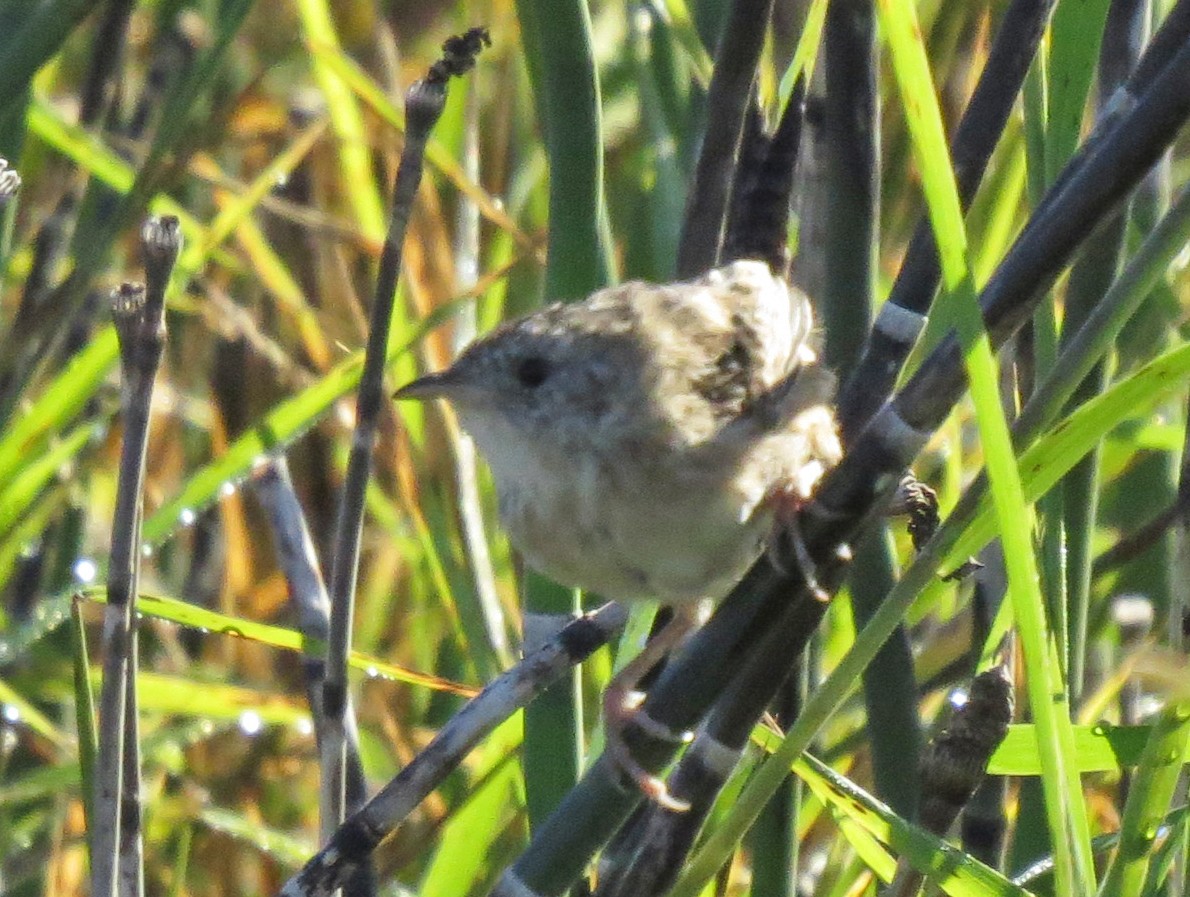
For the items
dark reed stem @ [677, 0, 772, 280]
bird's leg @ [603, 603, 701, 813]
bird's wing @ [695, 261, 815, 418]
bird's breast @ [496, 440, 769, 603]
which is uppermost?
dark reed stem @ [677, 0, 772, 280]

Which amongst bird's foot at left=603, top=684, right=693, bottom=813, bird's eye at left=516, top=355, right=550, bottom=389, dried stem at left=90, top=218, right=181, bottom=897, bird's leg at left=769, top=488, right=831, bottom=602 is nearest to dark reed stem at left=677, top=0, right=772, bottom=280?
bird's eye at left=516, top=355, right=550, bottom=389

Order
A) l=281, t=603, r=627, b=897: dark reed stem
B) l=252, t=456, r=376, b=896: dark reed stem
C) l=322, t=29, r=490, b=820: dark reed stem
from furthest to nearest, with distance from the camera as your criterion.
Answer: l=252, t=456, r=376, b=896: dark reed stem
l=281, t=603, r=627, b=897: dark reed stem
l=322, t=29, r=490, b=820: dark reed stem

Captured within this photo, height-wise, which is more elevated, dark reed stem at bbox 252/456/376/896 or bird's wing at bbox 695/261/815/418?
bird's wing at bbox 695/261/815/418

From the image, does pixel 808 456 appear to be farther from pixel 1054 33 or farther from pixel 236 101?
pixel 236 101

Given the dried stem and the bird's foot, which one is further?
the bird's foot

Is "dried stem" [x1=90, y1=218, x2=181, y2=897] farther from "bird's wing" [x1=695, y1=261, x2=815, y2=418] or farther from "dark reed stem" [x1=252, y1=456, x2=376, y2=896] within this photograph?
"bird's wing" [x1=695, y1=261, x2=815, y2=418]

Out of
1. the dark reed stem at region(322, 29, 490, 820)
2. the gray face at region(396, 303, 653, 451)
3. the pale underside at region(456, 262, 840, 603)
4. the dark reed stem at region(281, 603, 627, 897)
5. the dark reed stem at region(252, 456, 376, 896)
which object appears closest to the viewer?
the dark reed stem at region(322, 29, 490, 820)

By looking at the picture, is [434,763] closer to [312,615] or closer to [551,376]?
[312,615]

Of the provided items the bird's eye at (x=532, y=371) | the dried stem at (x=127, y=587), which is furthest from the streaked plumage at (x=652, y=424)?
the dried stem at (x=127, y=587)
